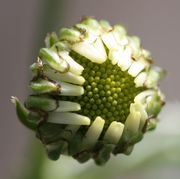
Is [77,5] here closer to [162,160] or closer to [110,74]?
[162,160]

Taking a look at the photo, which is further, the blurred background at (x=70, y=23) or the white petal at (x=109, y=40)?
the blurred background at (x=70, y=23)

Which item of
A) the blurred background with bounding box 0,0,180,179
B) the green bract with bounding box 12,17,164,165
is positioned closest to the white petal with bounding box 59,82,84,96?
the green bract with bounding box 12,17,164,165

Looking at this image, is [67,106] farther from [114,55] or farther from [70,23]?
[70,23]

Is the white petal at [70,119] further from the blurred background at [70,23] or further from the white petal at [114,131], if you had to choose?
the blurred background at [70,23]

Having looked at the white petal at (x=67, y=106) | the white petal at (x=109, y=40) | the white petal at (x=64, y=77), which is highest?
the white petal at (x=109, y=40)

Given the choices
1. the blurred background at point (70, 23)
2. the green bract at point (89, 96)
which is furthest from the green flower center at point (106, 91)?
the blurred background at point (70, 23)

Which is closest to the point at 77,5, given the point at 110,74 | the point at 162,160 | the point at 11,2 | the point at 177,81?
the point at 11,2

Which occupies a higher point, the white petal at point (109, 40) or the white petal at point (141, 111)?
the white petal at point (109, 40)
